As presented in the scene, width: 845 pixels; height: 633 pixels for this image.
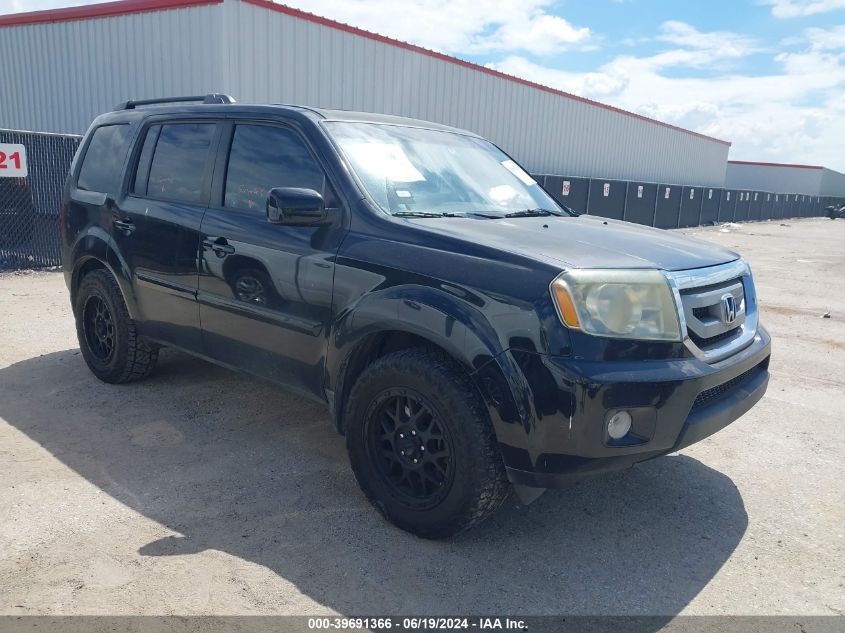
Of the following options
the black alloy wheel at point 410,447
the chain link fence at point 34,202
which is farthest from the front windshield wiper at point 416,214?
the chain link fence at point 34,202

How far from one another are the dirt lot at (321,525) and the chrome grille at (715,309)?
0.92m

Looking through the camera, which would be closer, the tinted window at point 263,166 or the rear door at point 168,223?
the tinted window at point 263,166

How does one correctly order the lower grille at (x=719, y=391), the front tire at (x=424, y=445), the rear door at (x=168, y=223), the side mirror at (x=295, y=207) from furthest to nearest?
the rear door at (x=168, y=223)
the side mirror at (x=295, y=207)
the lower grille at (x=719, y=391)
the front tire at (x=424, y=445)

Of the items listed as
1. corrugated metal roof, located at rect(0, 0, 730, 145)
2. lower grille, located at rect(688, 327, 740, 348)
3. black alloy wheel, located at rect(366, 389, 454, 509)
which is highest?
corrugated metal roof, located at rect(0, 0, 730, 145)

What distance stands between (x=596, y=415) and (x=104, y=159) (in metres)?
3.97

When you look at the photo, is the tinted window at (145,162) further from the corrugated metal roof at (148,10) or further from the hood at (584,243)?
the corrugated metal roof at (148,10)

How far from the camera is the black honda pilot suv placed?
8.86 ft

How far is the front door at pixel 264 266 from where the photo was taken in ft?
11.3

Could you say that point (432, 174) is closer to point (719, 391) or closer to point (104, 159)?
point (719, 391)

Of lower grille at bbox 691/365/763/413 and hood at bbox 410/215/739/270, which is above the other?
hood at bbox 410/215/739/270

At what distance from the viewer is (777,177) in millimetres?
57812

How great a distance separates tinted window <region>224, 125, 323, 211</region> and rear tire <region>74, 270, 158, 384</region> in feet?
4.76

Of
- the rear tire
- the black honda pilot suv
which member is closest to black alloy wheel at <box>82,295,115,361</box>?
the rear tire

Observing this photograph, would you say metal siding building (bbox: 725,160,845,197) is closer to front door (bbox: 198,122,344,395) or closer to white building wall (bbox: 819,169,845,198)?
white building wall (bbox: 819,169,845,198)
